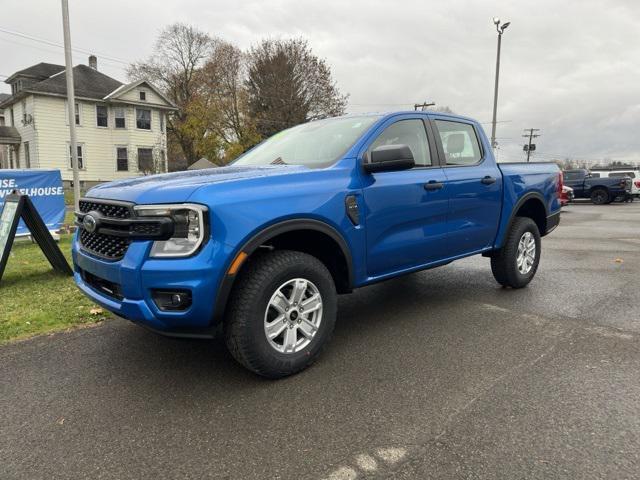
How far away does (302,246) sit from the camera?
3.54 meters

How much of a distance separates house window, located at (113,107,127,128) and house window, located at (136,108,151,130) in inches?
34.8

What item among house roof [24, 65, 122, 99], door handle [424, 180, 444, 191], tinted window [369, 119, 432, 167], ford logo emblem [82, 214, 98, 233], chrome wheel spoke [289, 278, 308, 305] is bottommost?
chrome wheel spoke [289, 278, 308, 305]

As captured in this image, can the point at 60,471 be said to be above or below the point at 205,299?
below

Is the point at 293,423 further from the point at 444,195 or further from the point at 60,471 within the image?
the point at 444,195

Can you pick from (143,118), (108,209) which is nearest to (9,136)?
(143,118)

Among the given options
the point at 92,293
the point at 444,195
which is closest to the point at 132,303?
the point at 92,293

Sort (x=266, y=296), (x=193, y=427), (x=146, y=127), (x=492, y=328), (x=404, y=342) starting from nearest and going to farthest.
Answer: (x=193, y=427) → (x=266, y=296) → (x=404, y=342) → (x=492, y=328) → (x=146, y=127)

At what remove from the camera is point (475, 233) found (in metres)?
4.71

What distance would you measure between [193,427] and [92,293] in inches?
49.1

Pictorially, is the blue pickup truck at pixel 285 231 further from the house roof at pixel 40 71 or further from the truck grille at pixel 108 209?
the house roof at pixel 40 71

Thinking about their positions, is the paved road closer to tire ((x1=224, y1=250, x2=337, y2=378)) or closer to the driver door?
tire ((x1=224, y1=250, x2=337, y2=378))

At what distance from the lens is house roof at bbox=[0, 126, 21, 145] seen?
30683 mm

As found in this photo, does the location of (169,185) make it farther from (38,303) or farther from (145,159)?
(145,159)

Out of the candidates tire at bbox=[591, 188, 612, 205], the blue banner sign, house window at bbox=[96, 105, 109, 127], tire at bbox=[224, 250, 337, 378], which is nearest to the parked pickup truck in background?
tire at bbox=[591, 188, 612, 205]
